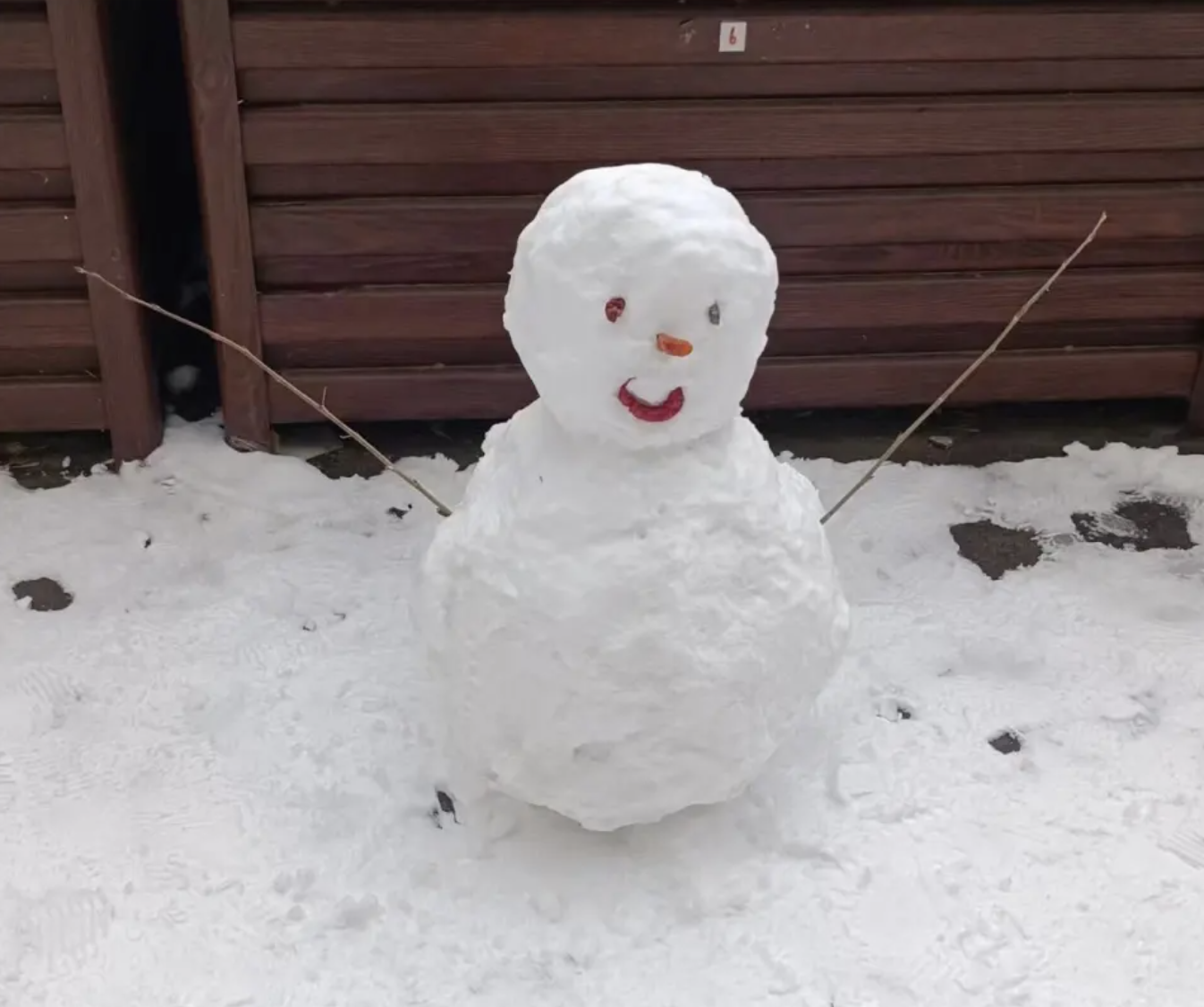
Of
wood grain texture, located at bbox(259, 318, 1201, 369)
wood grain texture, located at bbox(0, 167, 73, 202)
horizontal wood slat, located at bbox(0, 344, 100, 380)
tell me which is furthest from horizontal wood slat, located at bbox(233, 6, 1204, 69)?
horizontal wood slat, located at bbox(0, 344, 100, 380)

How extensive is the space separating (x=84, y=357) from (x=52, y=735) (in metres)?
0.91

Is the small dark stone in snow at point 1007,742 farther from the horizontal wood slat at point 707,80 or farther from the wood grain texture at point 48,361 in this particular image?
the wood grain texture at point 48,361

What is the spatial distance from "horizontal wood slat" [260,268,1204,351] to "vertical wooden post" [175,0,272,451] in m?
0.06

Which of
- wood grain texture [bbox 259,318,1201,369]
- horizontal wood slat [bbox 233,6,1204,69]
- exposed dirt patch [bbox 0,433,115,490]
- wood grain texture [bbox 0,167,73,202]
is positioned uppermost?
horizontal wood slat [bbox 233,6,1204,69]

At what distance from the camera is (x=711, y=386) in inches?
66.0

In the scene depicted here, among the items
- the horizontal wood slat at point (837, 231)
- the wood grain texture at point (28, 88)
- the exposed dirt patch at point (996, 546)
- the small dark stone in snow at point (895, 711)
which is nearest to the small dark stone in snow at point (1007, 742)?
the small dark stone in snow at point (895, 711)

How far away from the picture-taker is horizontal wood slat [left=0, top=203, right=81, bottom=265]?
8.46 ft

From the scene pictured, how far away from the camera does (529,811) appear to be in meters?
2.01

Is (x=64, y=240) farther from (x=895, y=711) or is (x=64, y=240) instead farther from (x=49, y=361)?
(x=895, y=711)

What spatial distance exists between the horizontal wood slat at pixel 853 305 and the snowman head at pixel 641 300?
3.43 ft

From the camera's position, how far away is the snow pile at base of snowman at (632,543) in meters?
1.61

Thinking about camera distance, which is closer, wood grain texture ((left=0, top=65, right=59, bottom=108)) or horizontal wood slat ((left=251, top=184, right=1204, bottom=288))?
wood grain texture ((left=0, top=65, right=59, bottom=108))

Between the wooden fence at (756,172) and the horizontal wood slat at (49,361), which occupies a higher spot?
the wooden fence at (756,172)

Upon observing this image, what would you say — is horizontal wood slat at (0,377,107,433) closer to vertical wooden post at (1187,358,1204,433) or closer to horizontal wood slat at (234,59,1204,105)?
horizontal wood slat at (234,59,1204,105)
